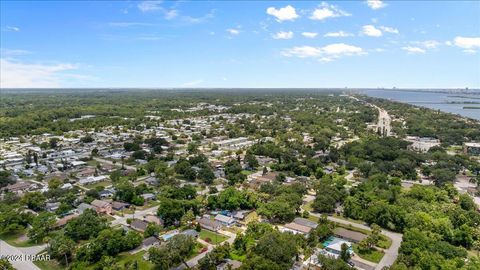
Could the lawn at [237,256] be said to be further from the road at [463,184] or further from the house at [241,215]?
the road at [463,184]

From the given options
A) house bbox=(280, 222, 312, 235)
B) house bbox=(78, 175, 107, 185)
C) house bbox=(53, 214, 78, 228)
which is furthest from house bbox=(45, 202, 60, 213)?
house bbox=(280, 222, 312, 235)

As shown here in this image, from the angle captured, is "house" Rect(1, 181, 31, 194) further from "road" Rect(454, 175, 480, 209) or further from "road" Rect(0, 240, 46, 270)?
"road" Rect(454, 175, 480, 209)

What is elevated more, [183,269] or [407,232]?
[407,232]

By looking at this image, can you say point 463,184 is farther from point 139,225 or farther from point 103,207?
point 103,207

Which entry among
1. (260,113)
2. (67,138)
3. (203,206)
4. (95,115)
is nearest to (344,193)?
(203,206)

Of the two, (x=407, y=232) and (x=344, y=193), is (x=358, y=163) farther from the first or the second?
(x=407, y=232)
